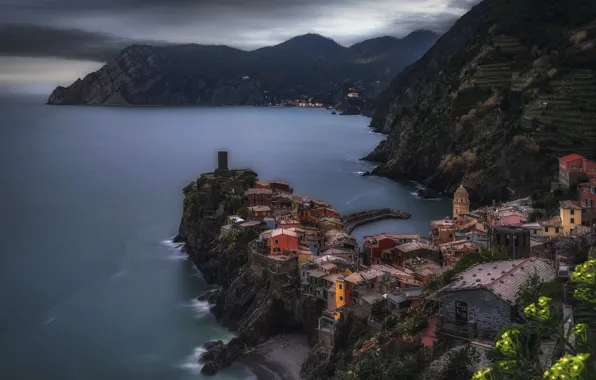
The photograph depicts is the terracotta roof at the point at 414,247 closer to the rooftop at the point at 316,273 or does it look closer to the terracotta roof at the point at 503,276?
the rooftop at the point at 316,273

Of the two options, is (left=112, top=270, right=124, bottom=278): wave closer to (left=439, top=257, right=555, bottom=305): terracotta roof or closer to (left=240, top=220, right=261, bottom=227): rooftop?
(left=240, top=220, right=261, bottom=227): rooftop

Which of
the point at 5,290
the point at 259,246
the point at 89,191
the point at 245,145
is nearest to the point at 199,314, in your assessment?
the point at 259,246

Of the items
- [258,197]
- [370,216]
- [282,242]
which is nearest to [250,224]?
[282,242]

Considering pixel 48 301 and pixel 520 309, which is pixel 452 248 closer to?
pixel 520 309

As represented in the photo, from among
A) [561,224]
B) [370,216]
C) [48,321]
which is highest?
[561,224]

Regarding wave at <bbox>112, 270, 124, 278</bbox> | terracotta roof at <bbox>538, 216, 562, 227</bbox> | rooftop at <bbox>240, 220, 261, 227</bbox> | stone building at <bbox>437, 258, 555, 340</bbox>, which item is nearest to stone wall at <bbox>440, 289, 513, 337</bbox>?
stone building at <bbox>437, 258, 555, 340</bbox>

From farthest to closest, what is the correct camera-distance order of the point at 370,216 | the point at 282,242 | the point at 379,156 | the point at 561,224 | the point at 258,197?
the point at 379,156, the point at 370,216, the point at 258,197, the point at 282,242, the point at 561,224

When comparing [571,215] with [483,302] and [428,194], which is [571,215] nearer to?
[483,302]
